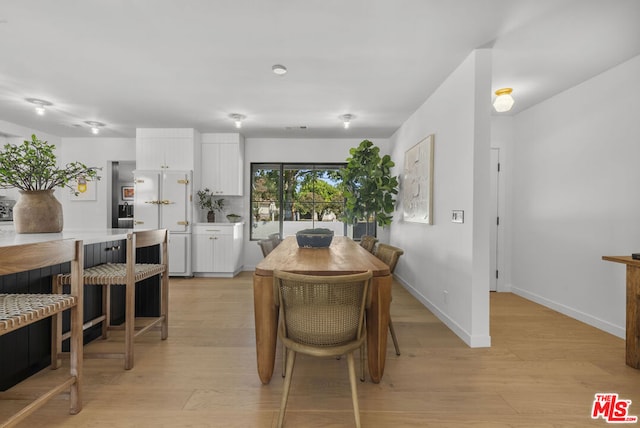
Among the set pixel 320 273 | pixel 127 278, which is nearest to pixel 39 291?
pixel 127 278

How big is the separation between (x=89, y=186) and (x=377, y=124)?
17.9 ft

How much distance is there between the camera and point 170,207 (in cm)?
527

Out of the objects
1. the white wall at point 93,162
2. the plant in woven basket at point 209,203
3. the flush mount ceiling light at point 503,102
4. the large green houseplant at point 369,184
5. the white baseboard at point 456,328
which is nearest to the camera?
the white baseboard at point 456,328

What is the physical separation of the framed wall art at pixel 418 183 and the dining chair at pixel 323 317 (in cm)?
234

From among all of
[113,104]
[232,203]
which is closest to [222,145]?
[232,203]

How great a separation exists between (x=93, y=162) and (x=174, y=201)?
84.6 inches

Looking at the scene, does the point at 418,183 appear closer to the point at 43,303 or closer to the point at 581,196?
the point at 581,196

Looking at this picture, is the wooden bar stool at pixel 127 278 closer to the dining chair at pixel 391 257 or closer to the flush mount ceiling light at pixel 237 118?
the dining chair at pixel 391 257

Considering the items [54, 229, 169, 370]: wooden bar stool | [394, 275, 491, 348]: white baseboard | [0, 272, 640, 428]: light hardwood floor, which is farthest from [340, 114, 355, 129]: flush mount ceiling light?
[54, 229, 169, 370]: wooden bar stool

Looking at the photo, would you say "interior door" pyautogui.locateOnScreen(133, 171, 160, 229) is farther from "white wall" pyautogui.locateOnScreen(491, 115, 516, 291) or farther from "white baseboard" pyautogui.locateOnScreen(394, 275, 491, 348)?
"white wall" pyautogui.locateOnScreen(491, 115, 516, 291)

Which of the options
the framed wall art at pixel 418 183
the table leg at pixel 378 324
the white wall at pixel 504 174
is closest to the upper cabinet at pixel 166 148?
the framed wall art at pixel 418 183

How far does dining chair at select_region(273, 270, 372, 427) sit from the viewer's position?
154 cm

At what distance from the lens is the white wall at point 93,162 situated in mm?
5961

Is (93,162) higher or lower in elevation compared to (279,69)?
lower
